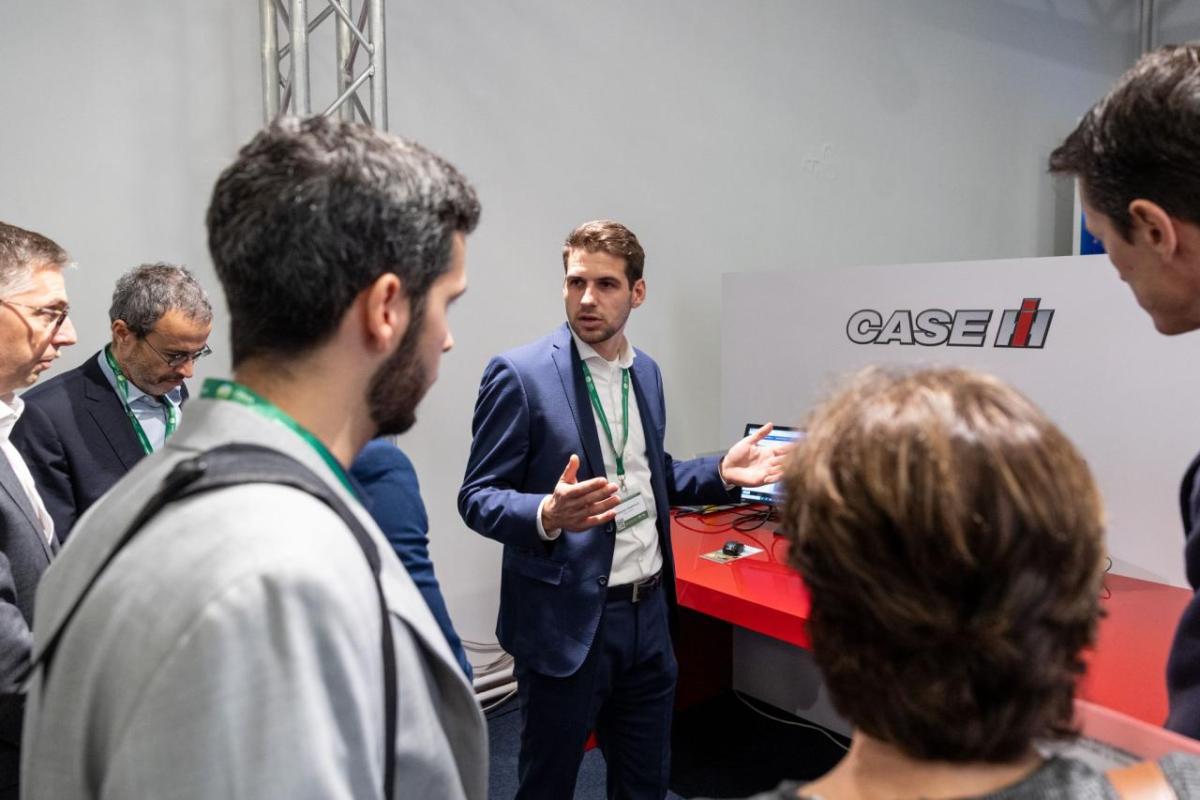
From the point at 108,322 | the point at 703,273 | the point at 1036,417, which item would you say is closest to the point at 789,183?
the point at 703,273

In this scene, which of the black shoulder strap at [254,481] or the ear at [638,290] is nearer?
the black shoulder strap at [254,481]

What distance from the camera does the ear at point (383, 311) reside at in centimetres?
84

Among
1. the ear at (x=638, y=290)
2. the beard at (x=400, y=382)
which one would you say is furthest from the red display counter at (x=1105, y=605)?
the beard at (x=400, y=382)

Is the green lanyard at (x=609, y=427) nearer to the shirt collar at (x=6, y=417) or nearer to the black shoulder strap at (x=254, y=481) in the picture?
the shirt collar at (x=6, y=417)

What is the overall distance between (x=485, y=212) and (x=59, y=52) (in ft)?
5.04

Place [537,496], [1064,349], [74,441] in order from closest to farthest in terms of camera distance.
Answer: [537,496], [74,441], [1064,349]

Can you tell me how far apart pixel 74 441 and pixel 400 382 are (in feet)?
5.47

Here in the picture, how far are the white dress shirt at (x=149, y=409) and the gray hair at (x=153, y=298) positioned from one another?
0.44 feet

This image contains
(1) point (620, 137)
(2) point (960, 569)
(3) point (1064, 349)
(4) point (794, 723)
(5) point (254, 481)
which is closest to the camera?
(2) point (960, 569)

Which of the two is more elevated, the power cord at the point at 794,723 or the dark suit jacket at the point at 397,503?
the dark suit jacket at the point at 397,503

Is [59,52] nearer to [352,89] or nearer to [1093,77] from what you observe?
[352,89]

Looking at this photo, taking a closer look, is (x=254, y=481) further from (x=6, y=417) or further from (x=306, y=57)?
(x=306, y=57)

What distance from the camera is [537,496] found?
2.00 meters

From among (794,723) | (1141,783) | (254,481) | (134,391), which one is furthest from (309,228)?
(794,723)
